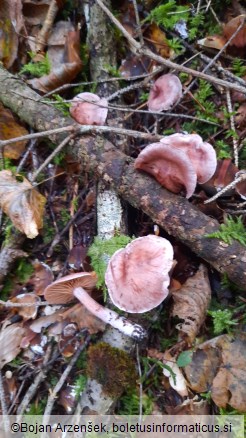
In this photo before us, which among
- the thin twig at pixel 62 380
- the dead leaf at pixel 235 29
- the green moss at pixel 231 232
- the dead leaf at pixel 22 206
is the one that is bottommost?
the thin twig at pixel 62 380

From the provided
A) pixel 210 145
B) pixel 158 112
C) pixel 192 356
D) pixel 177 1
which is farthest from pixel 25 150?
pixel 192 356

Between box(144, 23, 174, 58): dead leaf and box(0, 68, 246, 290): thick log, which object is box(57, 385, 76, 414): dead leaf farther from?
box(144, 23, 174, 58): dead leaf

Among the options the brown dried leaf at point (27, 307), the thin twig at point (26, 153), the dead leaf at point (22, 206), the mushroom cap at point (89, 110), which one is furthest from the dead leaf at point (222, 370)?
the thin twig at point (26, 153)

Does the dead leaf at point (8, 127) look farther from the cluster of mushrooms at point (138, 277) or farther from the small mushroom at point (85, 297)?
the cluster of mushrooms at point (138, 277)

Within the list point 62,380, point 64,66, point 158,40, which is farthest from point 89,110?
point 62,380

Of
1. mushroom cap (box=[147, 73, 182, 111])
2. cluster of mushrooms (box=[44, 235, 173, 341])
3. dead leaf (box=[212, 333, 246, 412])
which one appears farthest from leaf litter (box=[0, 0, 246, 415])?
cluster of mushrooms (box=[44, 235, 173, 341])

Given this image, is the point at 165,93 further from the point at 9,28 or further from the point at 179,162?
the point at 9,28

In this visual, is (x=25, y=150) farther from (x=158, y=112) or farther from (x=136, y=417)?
(x=136, y=417)

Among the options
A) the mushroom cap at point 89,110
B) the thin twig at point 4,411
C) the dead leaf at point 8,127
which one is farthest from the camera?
the dead leaf at point 8,127
